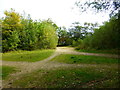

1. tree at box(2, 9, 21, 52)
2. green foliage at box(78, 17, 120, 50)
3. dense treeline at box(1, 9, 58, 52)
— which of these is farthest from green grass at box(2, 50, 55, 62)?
green foliage at box(78, 17, 120, 50)

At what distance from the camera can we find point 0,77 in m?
3.07

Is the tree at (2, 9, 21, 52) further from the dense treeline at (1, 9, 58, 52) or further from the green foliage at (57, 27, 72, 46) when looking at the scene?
the green foliage at (57, 27, 72, 46)

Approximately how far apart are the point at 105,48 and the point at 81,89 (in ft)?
19.7

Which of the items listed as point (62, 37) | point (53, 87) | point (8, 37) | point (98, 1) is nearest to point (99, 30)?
point (62, 37)

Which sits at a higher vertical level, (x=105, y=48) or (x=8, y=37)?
(x=8, y=37)

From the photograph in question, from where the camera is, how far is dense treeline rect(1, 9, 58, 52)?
8.38m

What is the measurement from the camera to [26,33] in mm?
9891

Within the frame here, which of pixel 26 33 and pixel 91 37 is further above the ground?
pixel 26 33

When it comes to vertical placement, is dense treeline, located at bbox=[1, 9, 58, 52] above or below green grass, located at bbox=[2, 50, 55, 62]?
above

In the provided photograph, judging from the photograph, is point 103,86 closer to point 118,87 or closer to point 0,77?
point 118,87

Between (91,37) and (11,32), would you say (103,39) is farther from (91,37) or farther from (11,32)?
(11,32)

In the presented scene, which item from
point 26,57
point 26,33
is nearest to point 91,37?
point 26,57

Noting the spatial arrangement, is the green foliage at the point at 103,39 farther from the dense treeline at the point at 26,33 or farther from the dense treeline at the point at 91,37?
the dense treeline at the point at 26,33

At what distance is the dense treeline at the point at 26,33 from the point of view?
838cm
